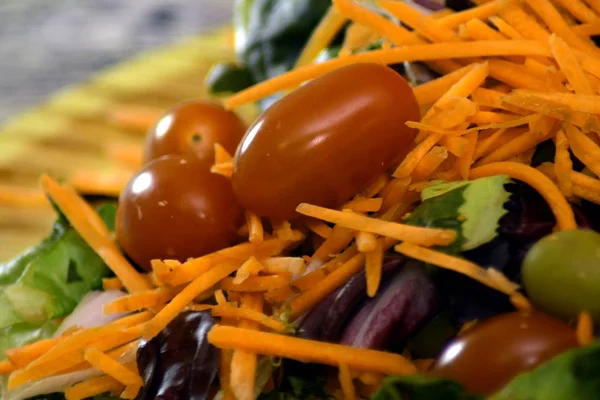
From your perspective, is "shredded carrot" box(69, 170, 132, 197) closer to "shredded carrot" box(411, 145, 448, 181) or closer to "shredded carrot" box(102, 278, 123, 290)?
"shredded carrot" box(102, 278, 123, 290)

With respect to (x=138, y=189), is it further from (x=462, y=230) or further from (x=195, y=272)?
(x=462, y=230)

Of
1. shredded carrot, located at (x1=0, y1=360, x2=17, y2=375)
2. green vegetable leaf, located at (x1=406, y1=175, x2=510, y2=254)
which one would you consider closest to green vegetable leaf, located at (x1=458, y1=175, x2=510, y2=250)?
green vegetable leaf, located at (x1=406, y1=175, x2=510, y2=254)

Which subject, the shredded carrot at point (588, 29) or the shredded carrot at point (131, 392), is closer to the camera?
the shredded carrot at point (131, 392)

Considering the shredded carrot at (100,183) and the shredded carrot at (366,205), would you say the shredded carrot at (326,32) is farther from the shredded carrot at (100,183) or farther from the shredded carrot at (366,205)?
the shredded carrot at (366,205)

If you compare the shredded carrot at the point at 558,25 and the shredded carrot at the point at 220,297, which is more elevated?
the shredded carrot at the point at 558,25

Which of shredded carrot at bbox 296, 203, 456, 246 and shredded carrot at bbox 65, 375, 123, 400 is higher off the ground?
shredded carrot at bbox 296, 203, 456, 246

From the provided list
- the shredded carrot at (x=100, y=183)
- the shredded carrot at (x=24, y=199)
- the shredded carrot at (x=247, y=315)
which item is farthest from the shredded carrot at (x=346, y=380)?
the shredded carrot at (x=24, y=199)

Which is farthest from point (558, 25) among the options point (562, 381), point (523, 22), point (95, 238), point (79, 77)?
point (79, 77)

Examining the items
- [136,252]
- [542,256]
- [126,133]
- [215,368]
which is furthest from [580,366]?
[126,133]
